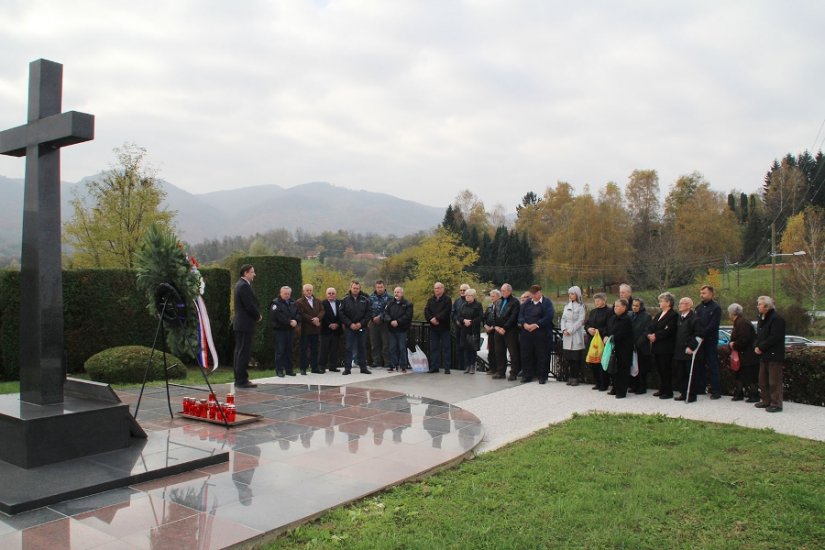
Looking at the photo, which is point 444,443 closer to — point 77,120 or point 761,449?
point 761,449

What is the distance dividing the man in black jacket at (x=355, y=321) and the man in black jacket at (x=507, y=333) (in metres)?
2.70

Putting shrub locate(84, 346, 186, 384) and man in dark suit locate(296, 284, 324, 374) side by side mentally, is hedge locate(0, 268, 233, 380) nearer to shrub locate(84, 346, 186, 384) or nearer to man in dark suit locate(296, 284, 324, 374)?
shrub locate(84, 346, 186, 384)

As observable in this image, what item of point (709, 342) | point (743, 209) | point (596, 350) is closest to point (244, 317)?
point (596, 350)

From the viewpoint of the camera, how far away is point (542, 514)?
15.1 feet

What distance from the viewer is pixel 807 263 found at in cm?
3703

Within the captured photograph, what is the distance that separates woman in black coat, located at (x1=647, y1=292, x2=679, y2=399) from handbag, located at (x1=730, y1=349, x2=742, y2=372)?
83 cm

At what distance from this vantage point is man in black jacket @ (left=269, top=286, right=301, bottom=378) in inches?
464

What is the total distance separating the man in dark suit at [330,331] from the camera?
12516 millimetres

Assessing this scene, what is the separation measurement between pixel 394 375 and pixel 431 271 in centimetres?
4312

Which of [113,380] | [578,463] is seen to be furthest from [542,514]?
[113,380]

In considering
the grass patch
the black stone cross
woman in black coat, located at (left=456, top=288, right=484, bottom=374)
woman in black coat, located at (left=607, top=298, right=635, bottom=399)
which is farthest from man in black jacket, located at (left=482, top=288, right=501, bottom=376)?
the black stone cross

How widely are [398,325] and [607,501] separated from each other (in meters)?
7.96

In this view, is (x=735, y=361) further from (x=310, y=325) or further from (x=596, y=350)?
(x=310, y=325)

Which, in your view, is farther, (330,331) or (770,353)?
(330,331)
